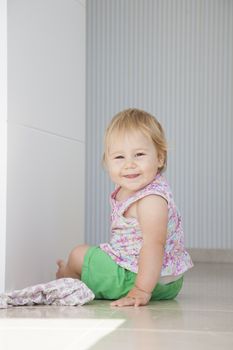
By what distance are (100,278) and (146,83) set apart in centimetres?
269

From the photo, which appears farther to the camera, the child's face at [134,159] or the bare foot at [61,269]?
the bare foot at [61,269]

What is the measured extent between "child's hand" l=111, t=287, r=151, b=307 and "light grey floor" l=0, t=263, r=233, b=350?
0.08 ft

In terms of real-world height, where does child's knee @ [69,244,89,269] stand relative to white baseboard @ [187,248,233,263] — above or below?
above

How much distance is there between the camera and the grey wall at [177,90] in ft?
15.5

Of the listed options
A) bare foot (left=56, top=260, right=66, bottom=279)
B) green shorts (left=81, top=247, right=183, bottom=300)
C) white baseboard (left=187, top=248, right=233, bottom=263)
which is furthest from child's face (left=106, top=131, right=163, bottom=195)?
white baseboard (left=187, top=248, right=233, bottom=263)

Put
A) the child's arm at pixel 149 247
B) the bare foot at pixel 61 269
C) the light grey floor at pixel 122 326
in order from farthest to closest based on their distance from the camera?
1. the bare foot at pixel 61 269
2. the child's arm at pixel 149 247
3. the light grey floor at pixel 122 326

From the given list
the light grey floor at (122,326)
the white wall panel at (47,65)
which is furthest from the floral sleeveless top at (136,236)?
the white wall panel at (47,65)

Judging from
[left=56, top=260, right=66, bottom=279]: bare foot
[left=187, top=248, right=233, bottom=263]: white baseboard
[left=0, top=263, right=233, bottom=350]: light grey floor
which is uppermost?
[left=56, top=260, right=66, bottom=279]: bare foot

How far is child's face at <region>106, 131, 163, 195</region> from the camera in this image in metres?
2.27

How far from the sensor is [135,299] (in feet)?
6.88

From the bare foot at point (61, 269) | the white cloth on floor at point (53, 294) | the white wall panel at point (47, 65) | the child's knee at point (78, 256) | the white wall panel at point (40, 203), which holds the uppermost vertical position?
the white wall panel at point (47, 65)

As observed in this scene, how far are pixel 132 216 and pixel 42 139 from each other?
34 cm

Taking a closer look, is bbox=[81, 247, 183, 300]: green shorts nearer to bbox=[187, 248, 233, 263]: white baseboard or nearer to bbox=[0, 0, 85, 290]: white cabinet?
bbox=[0, 0, 85, 290]: white cabinet

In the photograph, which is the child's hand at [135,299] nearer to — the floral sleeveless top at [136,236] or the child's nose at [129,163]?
the floral sleeveless top at [136,236]
